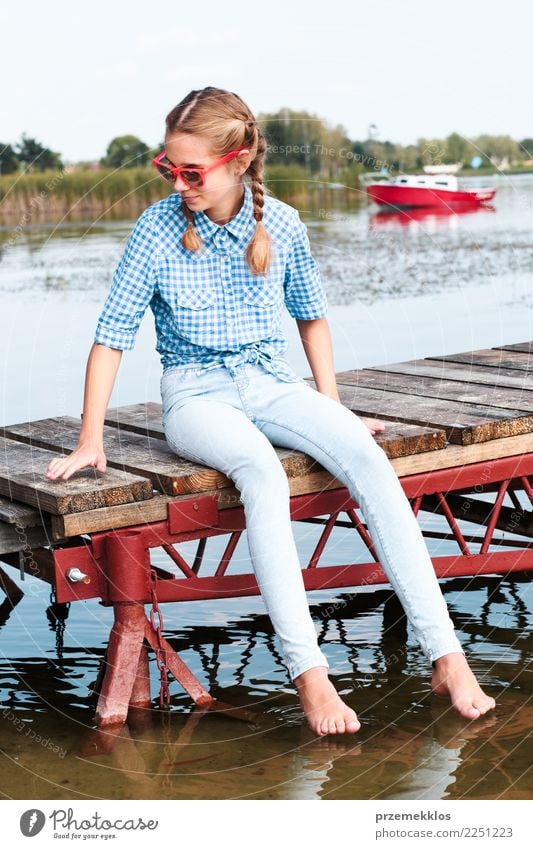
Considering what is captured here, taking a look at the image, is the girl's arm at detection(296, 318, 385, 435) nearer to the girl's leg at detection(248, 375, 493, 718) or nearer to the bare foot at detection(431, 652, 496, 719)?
the girl's leg at detection(248, 375, 493, 718)

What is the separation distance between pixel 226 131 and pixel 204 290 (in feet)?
1.55

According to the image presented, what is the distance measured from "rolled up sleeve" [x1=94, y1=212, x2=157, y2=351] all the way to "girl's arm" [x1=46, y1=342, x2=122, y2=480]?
0.14 feet

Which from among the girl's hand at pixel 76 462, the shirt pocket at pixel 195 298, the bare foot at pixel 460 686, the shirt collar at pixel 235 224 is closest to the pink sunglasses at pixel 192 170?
the shirt collar at pixel 235 224

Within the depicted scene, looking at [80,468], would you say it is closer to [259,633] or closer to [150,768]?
[150,768]

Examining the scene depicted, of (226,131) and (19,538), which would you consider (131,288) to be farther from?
(19,538)

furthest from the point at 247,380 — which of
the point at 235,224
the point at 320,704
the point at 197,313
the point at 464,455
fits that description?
the point at 320,704

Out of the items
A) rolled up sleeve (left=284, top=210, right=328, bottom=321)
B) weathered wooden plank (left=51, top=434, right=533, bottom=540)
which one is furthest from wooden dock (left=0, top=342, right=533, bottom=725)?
rolled up sleeve (left=284, top=210, right=328, bottom=321)

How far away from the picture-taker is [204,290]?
3934 millimetres

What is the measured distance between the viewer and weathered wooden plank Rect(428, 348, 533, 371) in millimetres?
5395

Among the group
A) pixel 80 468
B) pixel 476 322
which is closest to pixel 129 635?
pixel 80 468

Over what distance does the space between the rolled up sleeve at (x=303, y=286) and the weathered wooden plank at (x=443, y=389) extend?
0.81 metres

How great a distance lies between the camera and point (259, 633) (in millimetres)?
4816

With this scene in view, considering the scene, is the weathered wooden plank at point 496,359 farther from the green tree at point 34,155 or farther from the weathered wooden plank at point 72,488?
the green tree at point 34,155

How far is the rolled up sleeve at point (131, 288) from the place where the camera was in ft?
12.5
